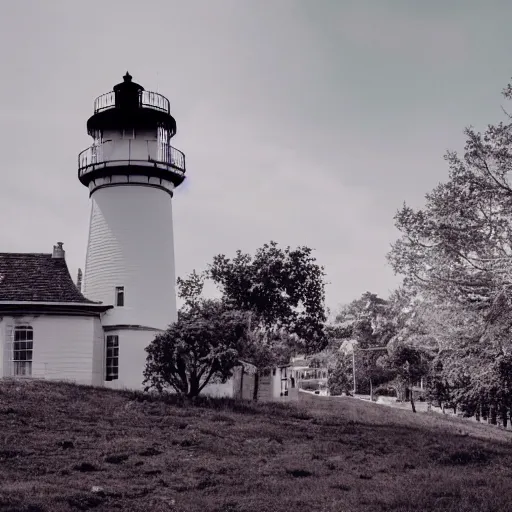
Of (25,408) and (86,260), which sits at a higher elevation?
(86,260)

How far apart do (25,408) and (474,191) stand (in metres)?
14.8

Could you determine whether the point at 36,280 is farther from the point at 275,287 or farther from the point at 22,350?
the point at 275,287

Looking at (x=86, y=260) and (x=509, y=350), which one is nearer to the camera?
(x=509, y=350)

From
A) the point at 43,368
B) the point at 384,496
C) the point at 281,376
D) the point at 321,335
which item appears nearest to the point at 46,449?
the point at 384,496

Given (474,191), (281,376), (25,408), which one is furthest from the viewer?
(281,376)

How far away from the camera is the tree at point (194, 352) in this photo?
27453 mm

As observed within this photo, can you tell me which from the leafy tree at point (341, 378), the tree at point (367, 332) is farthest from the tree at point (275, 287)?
the leafy tree at point (341, 378)

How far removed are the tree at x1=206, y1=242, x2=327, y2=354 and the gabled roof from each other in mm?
9011

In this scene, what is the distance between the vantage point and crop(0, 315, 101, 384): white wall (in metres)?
29.0

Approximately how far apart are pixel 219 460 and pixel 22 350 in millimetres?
14793

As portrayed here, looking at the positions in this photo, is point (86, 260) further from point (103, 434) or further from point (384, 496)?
point (384, 496)

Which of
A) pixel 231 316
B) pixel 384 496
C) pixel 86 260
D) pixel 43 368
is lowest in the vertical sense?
pixel 384 496

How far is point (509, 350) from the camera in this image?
74.5 ft

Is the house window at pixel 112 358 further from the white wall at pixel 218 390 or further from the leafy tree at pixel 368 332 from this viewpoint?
the leafy tree at pixel 368 332
